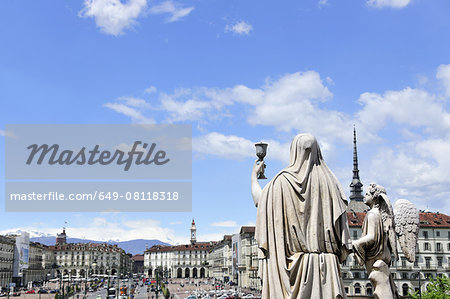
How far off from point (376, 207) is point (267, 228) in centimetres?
259

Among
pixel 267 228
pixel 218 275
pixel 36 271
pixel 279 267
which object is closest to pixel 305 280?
pixel 279 267

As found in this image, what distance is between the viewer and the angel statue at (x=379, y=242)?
794 centimetres

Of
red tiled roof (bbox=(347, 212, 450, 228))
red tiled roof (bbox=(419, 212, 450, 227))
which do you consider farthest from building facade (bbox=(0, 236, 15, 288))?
red tiled roof (bbox=(419, 212, 450, 227))

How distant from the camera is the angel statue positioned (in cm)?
794

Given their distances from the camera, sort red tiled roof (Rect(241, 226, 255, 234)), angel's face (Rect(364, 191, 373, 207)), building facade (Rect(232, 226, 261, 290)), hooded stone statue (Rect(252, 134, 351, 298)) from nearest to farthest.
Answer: hooded stone statue (Rect(252, 134, 351, 298)) → angel's face (Rect(364, 191, 373, 207)) → building facade (Rect(232, 226, 261, 290)) → red tiled roof (Rect(241, 226, 255, 234))

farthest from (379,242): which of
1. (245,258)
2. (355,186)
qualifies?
(355,186)

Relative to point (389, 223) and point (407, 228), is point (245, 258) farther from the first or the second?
point (389, 223)

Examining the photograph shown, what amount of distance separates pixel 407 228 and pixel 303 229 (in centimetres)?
322

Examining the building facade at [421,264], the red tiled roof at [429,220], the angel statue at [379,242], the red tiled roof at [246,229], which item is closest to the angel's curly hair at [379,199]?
the angel statue at [379,242]

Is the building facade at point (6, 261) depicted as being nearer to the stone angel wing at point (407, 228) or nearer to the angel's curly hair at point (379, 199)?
the stone angel wing at point (407, 228)

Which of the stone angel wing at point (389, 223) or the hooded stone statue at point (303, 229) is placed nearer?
the hooded stone statue at point (303, 229)

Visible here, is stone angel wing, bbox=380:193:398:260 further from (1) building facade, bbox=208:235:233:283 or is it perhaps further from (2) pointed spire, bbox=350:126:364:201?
(2) pointed spire, bbox=350:126:364:201

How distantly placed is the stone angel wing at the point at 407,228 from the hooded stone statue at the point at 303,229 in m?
2.67

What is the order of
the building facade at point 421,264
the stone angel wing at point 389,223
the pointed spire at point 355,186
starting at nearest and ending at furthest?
the stone angel wing at point 389,223
the building facade at point 421,264
the pointed spire at point 355,186
